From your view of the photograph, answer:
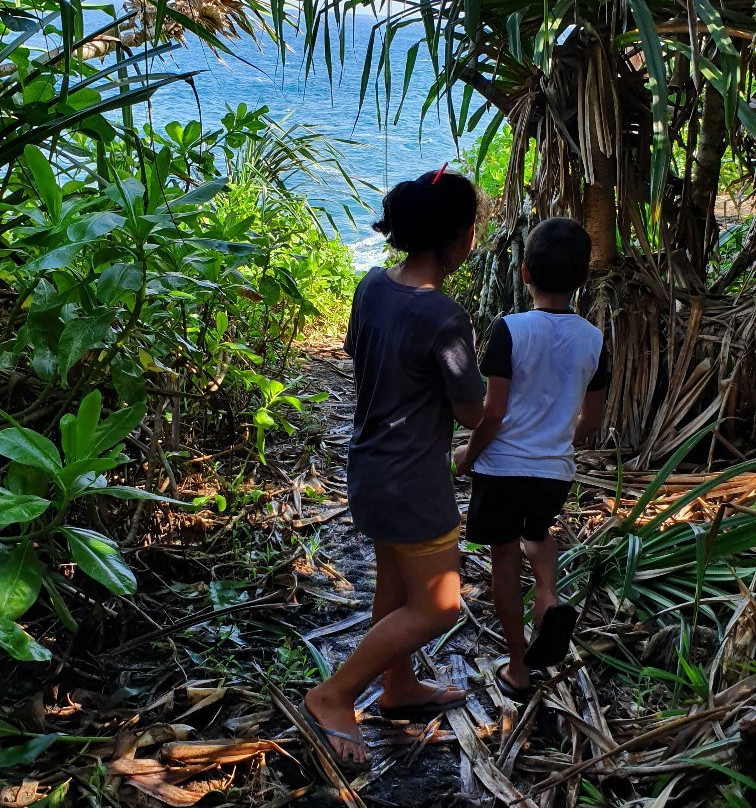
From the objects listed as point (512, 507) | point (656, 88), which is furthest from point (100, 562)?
point (656, 88)

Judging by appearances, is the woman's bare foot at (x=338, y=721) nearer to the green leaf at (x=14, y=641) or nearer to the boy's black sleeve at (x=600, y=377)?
the green leaf at (x=14, y=641)

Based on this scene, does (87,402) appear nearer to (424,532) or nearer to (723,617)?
(424,532)

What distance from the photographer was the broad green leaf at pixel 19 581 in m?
→ 1.44

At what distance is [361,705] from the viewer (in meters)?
2.12

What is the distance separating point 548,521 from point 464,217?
816mm

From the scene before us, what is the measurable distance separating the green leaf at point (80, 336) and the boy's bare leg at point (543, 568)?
1.19 metres

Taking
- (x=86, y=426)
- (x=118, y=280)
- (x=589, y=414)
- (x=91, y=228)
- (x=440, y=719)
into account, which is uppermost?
(x=91, y=228)

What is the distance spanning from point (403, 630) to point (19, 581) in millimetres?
824

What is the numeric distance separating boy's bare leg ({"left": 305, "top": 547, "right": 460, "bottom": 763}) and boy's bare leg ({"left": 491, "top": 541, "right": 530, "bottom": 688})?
0.26m

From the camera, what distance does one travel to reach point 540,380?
202 cm

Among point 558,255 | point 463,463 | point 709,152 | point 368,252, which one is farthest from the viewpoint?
point 368,252

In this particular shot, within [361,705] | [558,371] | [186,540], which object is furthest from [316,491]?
[558,371]

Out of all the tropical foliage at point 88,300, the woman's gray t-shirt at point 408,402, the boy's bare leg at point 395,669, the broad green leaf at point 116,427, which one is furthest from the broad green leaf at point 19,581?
the boy's bare leg at point 395,669

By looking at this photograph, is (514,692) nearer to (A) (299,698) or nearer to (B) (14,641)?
(A) (299,698)
